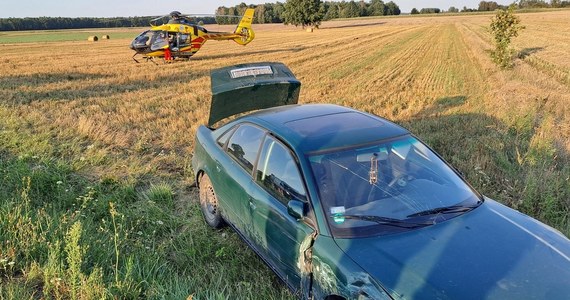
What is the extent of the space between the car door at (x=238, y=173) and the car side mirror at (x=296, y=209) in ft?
2.56

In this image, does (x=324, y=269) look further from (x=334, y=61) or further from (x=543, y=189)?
(x=334, y=61)

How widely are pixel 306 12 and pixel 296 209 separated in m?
77.0

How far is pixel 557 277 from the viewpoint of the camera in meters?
2.51

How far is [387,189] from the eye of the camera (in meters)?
3.22

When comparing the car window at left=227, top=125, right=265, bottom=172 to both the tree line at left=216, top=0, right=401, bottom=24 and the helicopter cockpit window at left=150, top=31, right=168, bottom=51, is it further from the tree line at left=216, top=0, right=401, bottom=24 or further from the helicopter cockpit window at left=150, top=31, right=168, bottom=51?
the tree line at left=216, top=0, right=401, bottom=24

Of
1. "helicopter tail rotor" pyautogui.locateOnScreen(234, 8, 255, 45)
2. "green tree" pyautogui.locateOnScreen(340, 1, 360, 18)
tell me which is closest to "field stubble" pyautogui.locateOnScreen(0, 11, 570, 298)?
"helicopter tail rotor" pyautogui.locateOnScreen(234, 8, 255, 45)

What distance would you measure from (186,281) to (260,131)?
1425 millimetres

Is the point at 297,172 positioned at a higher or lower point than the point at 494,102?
higher

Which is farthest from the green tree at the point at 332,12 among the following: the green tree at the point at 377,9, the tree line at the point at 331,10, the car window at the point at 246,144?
the car window at the point at 246,144

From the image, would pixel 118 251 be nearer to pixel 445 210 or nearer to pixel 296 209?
pixel 296 209

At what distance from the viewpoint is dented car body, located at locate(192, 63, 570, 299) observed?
248 centimetres

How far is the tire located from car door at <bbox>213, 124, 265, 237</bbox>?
0.22m

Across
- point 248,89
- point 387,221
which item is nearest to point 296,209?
point 387,221

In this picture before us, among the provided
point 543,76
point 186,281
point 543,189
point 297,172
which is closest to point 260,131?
point 297,172
